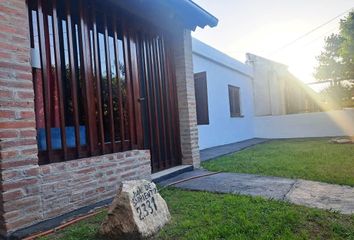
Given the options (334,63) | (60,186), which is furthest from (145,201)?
(334,63)

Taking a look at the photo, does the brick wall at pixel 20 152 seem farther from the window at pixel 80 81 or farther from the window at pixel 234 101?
the window at pixel 234 101

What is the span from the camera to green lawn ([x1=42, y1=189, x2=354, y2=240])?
237cm

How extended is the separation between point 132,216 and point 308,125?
1136 centimetres

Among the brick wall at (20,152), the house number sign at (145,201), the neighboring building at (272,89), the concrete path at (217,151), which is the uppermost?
the neighboring building at (272,89)

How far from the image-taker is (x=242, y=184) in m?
4.04

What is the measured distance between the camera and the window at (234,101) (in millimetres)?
11531

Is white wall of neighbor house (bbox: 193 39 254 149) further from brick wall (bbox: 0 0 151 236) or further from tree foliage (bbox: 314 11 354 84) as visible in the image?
brick wall (bbox: 0 0 151 236)

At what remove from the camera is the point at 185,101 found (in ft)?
17.9

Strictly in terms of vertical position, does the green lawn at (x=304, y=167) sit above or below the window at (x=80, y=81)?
below

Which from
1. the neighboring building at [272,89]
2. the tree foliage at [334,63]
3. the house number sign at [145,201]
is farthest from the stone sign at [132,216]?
the neighboring building at [272,89]

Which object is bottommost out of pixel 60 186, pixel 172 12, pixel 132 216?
pixel 132 216

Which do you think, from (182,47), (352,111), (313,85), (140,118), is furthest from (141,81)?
(313,85)

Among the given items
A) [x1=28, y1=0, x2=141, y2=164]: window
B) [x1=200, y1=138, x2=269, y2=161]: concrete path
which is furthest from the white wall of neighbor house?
[x1=28, y1=0, x2=141, y2=164]: window

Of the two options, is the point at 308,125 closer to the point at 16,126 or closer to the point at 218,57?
the point at 218,57
